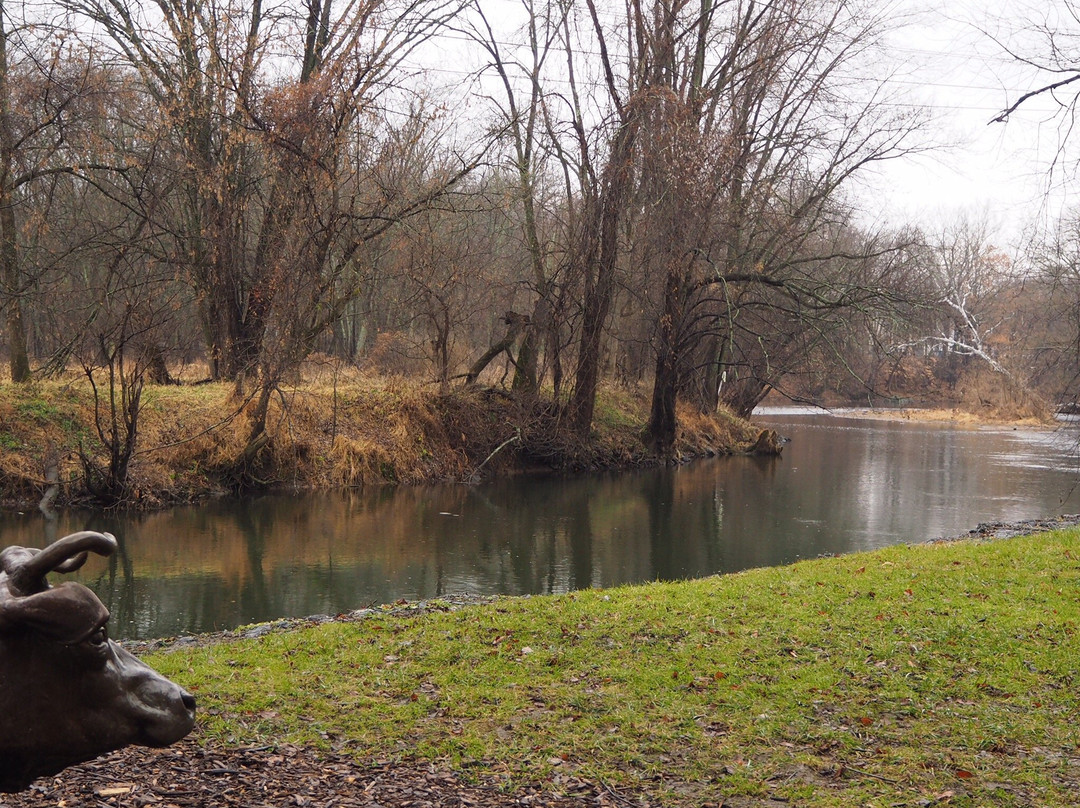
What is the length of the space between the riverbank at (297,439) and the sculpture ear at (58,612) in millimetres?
15067

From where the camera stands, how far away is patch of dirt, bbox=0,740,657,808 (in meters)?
4.56

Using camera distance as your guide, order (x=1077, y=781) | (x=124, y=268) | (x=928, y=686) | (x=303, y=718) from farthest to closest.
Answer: (x=124, y=268)
(x=928, y=686)
(x=303, y=718)
(x=1077, y=781)

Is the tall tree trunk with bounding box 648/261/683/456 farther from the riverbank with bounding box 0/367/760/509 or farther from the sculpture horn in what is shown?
the sculpture horn

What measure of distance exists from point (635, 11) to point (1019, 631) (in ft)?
62.9

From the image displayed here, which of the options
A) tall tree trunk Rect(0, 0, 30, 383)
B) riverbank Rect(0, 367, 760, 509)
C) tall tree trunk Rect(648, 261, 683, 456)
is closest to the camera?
tall tree trunk Rect(0, 0, 30, 383)

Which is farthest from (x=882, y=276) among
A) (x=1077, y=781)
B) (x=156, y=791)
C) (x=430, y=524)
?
(x=156, y=791)

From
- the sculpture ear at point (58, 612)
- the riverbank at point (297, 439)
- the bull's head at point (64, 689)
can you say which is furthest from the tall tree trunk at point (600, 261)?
the sculpture ear at point (58, 612)

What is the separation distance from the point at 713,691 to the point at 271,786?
295cm

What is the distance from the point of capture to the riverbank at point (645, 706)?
16.4 feet

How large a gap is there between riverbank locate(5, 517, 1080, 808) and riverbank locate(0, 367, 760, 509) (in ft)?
35.2

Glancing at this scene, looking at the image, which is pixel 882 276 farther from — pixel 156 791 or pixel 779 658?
pixel 156 791

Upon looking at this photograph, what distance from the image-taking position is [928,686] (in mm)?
6488

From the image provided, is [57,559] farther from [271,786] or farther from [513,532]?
[513,532]

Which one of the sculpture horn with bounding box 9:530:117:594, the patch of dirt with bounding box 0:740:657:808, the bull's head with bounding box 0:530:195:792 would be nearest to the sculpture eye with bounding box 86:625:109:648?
the bull's head with bounding box 0:530:195:792
